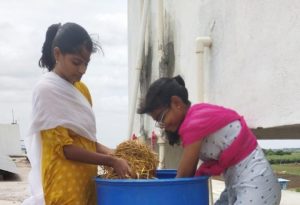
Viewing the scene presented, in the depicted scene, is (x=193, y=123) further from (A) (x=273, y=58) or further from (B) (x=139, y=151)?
(A) (x=273, y=58)

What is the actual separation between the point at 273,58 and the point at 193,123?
21.8 inches

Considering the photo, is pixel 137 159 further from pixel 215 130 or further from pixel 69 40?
pixel 69 40

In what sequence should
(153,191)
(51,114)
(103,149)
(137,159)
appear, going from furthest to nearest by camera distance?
(103,149), (137,159), (51,114), (153,191)

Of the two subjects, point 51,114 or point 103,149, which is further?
point 103,149

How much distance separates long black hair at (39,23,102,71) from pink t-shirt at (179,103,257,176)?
0.57 meters

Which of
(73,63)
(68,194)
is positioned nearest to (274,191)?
(68,194)

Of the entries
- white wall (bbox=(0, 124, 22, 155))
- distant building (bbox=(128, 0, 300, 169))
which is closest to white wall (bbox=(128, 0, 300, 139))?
distant building (bbox=(128, 0, 300, 169))

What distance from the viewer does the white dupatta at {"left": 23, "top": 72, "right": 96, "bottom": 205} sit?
2416mm

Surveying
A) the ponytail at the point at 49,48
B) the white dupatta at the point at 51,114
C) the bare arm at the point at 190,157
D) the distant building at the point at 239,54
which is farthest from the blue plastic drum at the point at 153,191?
the ponytail at the point at 49,48

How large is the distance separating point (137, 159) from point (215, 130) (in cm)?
41

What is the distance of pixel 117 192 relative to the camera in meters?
2.37

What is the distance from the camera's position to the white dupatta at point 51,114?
2416mm

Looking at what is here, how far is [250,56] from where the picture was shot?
2828mm

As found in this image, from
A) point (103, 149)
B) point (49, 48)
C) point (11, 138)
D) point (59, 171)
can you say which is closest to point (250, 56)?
point (103, 149)
